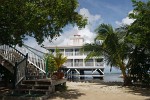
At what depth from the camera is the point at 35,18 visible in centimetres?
1335

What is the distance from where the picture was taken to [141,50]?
24.3 meters

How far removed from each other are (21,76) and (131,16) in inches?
328

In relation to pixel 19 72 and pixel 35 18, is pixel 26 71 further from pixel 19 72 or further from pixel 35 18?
pixel 35 18

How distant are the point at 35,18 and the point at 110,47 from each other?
12106 mm

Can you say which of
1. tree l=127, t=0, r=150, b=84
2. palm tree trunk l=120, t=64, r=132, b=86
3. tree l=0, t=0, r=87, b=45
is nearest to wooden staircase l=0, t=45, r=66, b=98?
tree l=0, t=0, r=87, b=45

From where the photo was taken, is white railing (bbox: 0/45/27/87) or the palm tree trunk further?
the palm tree trunk

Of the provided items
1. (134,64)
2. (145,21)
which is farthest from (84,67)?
(145,21)

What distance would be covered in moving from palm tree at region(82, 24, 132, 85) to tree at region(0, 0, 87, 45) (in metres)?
7.50

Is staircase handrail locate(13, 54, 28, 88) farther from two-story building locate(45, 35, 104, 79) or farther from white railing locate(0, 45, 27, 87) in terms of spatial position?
two-story building locate(45, 35, 104, 79)

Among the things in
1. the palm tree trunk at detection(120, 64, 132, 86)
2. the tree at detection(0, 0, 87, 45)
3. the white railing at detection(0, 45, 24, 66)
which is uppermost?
the tree at detection(0, 0, 87, 45)

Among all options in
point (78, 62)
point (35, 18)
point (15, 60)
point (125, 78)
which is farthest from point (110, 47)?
point (78, 62)

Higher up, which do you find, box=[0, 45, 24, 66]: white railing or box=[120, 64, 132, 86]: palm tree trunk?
box=[0, 45, 24, 66]: white railing

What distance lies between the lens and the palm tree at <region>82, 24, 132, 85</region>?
24016 mm

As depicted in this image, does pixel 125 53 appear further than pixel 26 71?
Yes
